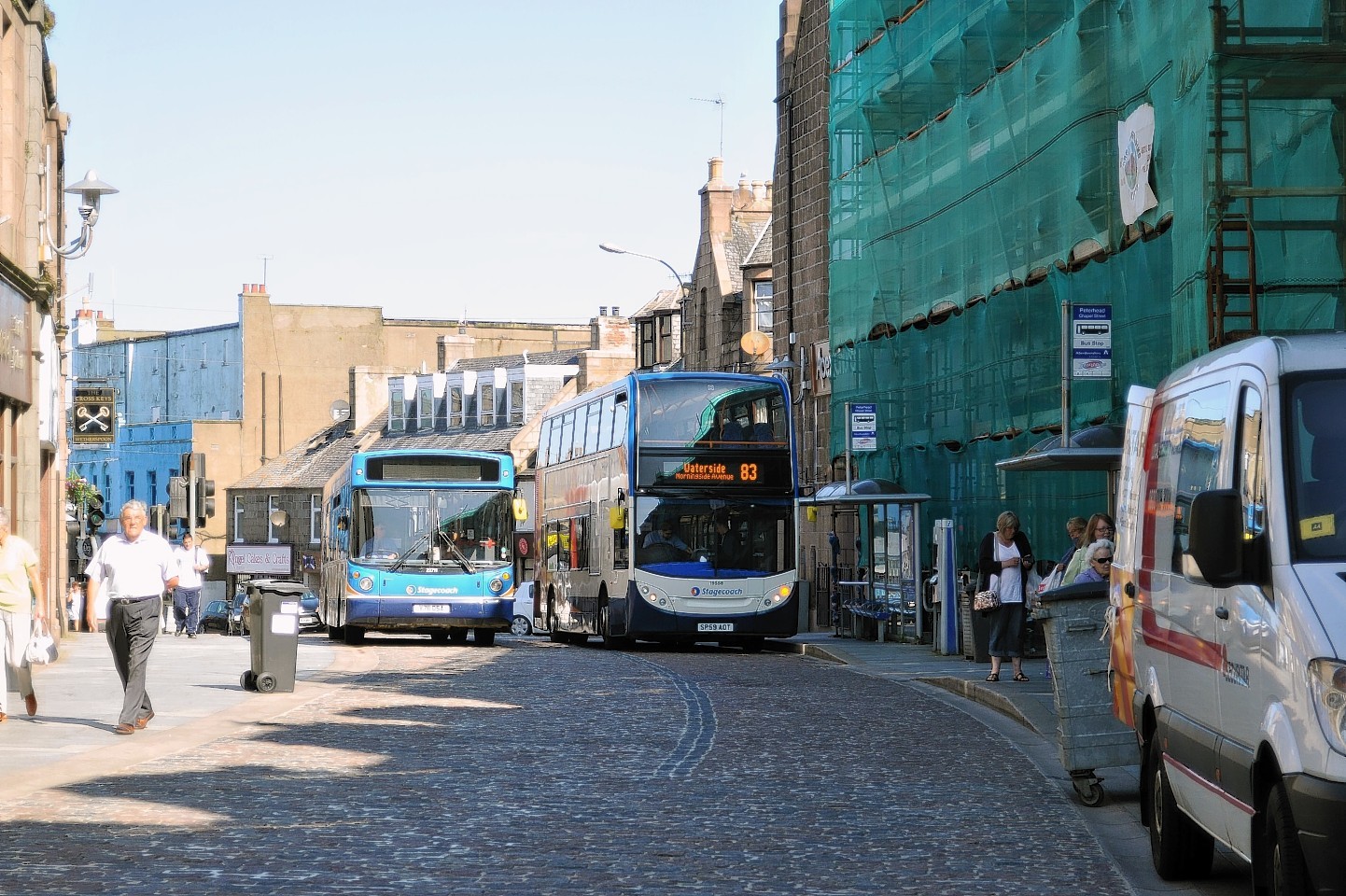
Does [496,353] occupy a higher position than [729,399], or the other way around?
[496,353]

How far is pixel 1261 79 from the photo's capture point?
20.0 metres

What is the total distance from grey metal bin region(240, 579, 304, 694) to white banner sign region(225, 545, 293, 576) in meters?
63.5

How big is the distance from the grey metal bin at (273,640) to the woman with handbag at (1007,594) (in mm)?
7112

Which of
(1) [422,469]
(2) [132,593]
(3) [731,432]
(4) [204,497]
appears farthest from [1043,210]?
(4) [204,497]

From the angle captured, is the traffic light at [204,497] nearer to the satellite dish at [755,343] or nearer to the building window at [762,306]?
the satellite dish at [755,343]

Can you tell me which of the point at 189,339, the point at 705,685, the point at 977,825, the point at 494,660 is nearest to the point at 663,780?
the point at 977,825

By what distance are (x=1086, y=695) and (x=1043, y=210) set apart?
1805 centimetres

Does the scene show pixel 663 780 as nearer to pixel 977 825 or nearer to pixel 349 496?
pixel 977 825

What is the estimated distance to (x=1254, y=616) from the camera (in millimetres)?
7266

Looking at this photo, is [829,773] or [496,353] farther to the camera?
[496,353]

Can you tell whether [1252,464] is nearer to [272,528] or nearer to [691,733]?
[691,733]

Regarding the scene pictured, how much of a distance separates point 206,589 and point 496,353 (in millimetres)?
18552

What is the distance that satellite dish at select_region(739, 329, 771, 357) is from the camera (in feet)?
161

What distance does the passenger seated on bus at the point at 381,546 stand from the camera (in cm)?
3384
